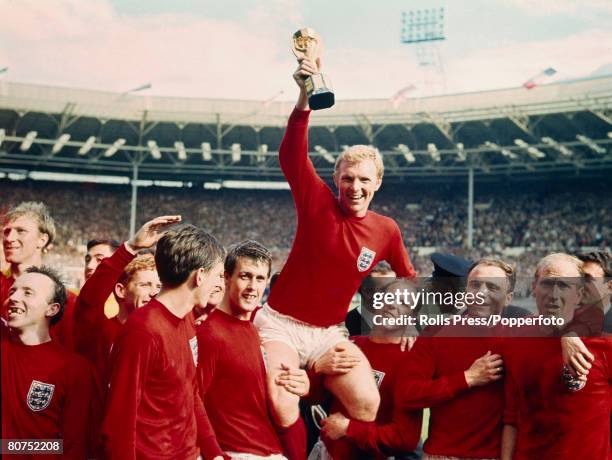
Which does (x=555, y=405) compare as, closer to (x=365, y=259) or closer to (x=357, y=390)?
(x=357, y=390)

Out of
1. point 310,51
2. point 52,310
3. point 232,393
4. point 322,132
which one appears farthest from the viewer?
point 322,132

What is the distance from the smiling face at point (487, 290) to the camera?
11.2 feet

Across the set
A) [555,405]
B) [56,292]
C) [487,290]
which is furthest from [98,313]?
[555,405]

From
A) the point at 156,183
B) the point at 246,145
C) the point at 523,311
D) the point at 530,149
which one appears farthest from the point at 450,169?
the point at 523,311

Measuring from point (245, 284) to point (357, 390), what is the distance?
2.74 feet

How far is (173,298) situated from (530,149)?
25786 millimetres

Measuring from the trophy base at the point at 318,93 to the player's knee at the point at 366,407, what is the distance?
5.12ft

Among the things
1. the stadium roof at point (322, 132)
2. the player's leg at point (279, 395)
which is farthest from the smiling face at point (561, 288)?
the stadium roof at point (322, 132)

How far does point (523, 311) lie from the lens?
3.65 m

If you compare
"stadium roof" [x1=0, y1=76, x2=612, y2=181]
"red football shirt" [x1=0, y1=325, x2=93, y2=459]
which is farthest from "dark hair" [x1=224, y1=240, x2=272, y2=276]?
"stadium roof" [x1=0, y1=76, x2=612, y2=181]

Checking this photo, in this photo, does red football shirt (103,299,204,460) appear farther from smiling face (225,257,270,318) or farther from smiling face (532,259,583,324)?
smiling face (532,259,583,324)

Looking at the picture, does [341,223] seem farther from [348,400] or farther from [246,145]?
[246,145]

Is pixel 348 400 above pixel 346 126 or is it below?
below

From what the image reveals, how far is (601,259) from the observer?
4.47m
